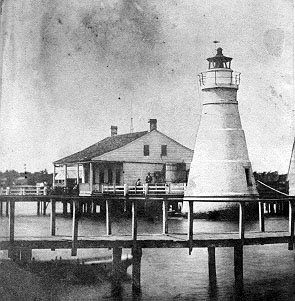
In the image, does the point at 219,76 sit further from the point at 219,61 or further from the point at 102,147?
the point at 102,147

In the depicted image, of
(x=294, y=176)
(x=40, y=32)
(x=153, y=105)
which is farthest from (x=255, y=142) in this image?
(x=40, y=32)

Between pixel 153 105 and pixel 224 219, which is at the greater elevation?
pixel 153 105

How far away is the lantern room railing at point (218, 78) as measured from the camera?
16.2 meters

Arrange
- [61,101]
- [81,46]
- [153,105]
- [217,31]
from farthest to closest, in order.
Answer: [153,105], [217,31], [61,101], [81,46]

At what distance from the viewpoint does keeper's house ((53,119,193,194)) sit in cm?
1658

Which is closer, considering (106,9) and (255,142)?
(106,9)

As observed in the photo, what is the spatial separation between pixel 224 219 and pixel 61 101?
934cm

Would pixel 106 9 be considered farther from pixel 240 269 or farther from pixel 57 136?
pixel 240 269

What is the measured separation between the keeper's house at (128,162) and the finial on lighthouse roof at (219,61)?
2.30m

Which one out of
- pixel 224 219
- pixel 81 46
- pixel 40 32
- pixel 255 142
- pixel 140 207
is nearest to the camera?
pixel 40 32

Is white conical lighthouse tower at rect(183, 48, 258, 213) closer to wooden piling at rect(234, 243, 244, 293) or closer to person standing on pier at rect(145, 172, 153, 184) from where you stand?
person standing on pier at rect(145, 172, 153, 184)

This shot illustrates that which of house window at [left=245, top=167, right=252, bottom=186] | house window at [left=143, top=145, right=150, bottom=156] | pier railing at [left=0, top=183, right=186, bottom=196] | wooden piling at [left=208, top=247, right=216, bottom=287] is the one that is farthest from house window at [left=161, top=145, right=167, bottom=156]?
wooden piling at [left=208, top=247, right=216, bottom=287]

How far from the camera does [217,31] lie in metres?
9.59

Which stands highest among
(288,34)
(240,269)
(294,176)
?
(288,34)
